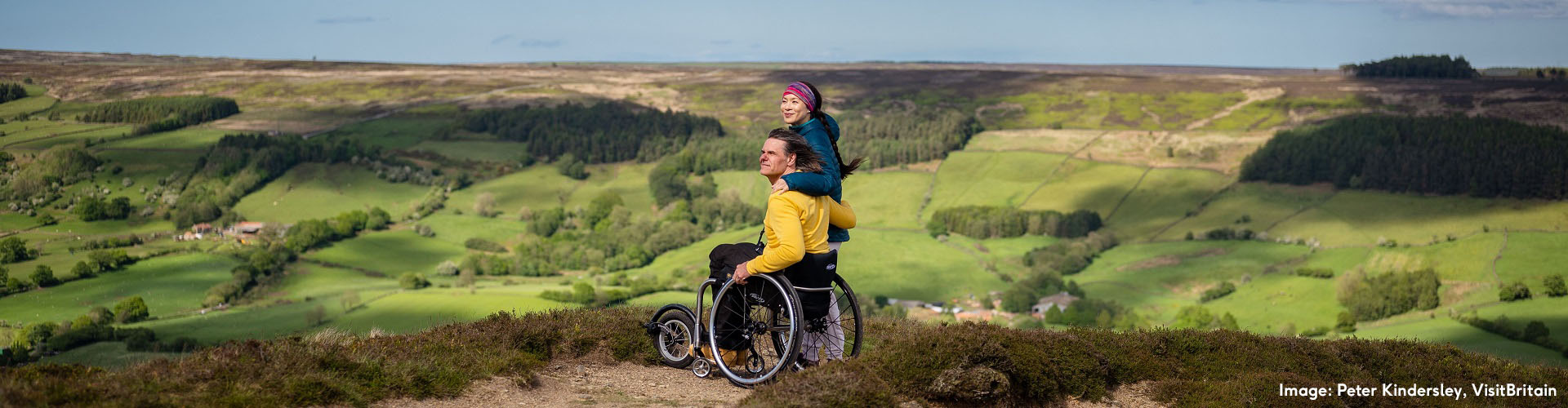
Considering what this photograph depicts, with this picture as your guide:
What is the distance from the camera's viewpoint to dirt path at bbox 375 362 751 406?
949cm

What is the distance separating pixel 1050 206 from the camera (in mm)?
129500

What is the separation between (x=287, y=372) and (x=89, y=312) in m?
92.6

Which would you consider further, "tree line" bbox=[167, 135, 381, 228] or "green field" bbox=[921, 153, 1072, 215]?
"green field" bbox=[921, 153, 1072, 215]

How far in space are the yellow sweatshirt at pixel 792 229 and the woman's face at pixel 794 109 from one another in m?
0.84

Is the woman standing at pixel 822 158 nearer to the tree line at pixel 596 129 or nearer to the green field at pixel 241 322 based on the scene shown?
the green field at pixel 241 322

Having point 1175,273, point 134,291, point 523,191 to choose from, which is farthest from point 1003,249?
point 134,291

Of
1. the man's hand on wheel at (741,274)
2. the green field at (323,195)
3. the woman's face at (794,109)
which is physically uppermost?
the woman's face at (794,109)

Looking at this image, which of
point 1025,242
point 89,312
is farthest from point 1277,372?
point 1025,242

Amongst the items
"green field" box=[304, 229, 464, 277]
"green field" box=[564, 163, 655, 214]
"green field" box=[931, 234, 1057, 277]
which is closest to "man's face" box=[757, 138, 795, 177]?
"green field" box=[931, 234, 1057, 277]

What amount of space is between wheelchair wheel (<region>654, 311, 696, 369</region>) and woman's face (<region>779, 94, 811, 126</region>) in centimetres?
258

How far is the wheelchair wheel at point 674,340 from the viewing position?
10956mm

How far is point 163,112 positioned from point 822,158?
470ft

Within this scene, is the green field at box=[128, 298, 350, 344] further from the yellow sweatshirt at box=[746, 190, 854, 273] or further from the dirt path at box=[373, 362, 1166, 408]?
the yellow sweatshirt at box=[746, 190, 854, 273]

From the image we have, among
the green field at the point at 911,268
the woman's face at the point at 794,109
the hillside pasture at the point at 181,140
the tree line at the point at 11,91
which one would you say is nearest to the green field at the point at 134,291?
the tree line at the point at 11,91
